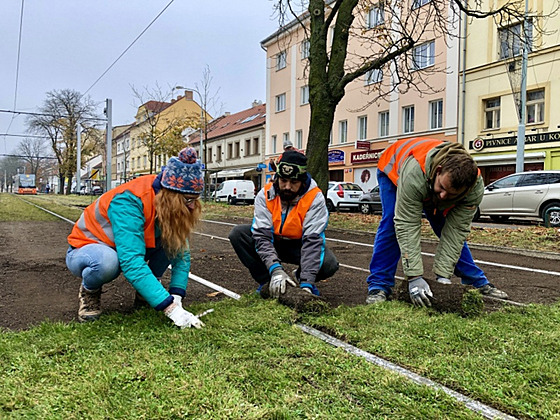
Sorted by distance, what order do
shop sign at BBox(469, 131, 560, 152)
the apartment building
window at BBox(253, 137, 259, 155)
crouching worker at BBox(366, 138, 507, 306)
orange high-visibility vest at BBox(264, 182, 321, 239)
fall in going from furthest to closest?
window at BBox(253, 137, 259, 155) < the apartment building < shop sign at BBox(469, 131, 560, 152) < orange high-visibility vest at BBox(264, 182, 321, 239) < crouching worker at BBox(366, 138, 507, 306)

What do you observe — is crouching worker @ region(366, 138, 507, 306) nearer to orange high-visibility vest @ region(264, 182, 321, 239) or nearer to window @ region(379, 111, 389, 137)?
orange high-visibility vest @ region(264, 182, 321, 239)

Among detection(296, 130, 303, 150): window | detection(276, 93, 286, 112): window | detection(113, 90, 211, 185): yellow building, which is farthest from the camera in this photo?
detection(113, 90, 211, 185): yellow building

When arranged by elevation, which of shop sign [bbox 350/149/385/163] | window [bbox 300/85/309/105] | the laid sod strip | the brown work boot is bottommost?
the laid sod strip

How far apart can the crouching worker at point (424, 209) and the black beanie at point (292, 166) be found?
72 cm

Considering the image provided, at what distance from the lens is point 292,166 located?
333 cm

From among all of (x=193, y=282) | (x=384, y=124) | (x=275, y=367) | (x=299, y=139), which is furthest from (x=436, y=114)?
(x=275, y=367)

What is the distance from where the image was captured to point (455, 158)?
9.73ft

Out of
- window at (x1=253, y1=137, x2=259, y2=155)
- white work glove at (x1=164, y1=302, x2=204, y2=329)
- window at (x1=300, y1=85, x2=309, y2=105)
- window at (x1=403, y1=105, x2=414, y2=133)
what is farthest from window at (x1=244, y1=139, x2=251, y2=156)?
white work glove at (x1=164, y1=302, x2=204, y2=329)

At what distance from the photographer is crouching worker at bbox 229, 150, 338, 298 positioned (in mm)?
3350

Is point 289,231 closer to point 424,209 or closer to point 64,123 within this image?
point 424,209

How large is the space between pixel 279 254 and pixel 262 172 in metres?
30.6

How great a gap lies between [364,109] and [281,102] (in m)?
8.57

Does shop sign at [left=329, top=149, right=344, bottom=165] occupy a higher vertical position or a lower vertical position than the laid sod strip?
higher

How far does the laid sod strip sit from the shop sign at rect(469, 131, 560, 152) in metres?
18.1
